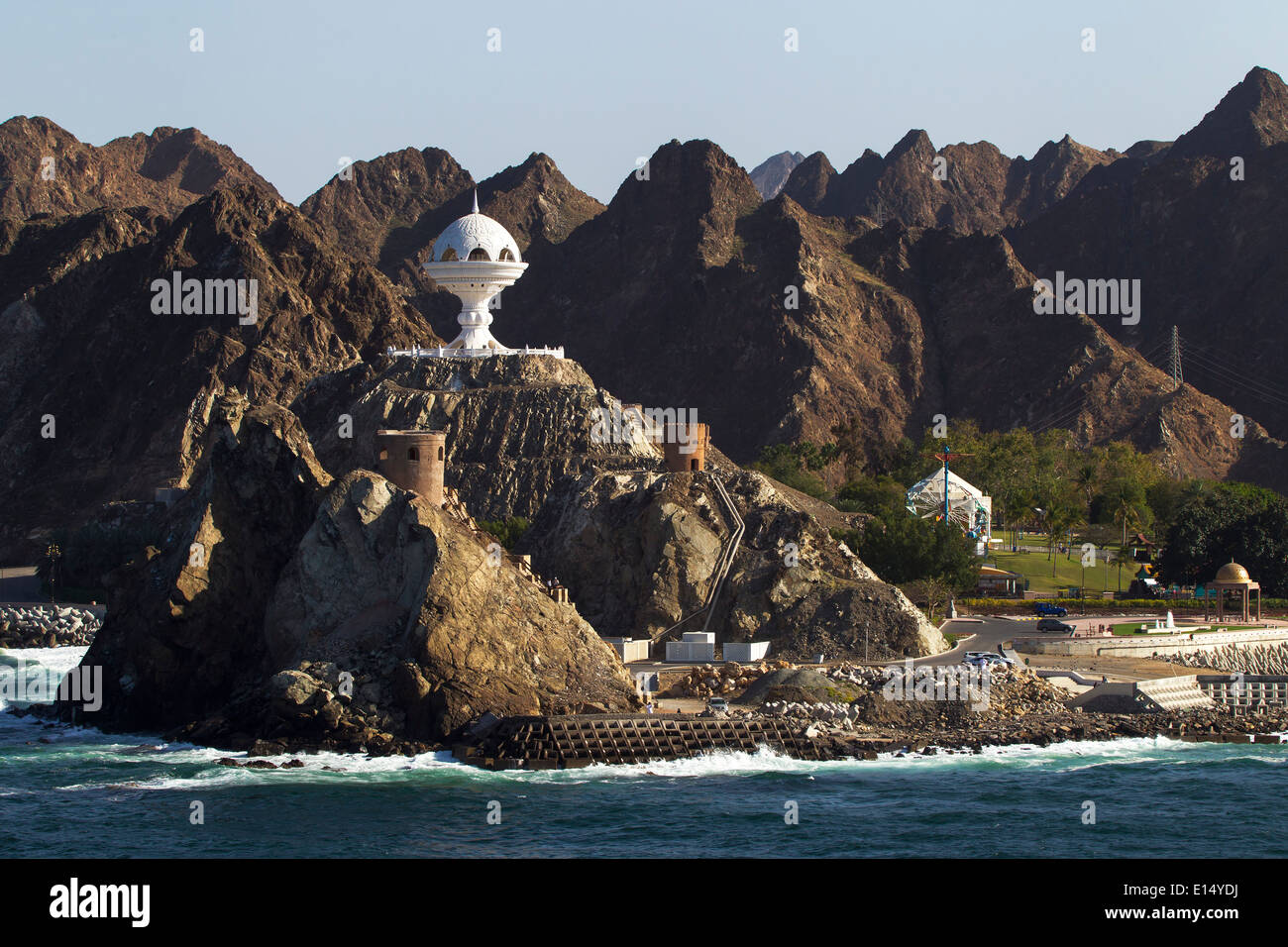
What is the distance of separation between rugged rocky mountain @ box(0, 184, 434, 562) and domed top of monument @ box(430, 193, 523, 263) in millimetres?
41145

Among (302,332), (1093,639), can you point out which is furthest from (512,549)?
(302,332)

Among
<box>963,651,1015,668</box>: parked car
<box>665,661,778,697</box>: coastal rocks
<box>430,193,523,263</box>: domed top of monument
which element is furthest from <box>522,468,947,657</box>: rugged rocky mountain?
<box>430,193,523,263</box>: domed top of monument

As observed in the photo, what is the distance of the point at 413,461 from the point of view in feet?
271

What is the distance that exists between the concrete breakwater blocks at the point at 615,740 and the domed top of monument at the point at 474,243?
211ft

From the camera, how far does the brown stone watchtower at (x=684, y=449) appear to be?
353ft

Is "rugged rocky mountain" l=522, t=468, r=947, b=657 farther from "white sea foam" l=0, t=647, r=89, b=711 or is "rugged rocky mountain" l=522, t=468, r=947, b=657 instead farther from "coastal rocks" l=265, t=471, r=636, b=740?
"white sea foam" l=0, t=647, r=89, b=711

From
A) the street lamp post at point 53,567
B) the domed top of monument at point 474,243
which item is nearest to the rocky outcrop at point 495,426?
the domed top of monument at point 474,243

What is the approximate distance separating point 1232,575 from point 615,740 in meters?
45.5

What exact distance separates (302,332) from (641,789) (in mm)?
121334

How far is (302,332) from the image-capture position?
583ft

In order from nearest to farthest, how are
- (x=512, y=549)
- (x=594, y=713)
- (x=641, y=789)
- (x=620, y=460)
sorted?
(x=641, y=789), (x=594, y=713), (x=512, y=549), (x=620, y=460)

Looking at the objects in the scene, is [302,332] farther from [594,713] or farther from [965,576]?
[594,713]

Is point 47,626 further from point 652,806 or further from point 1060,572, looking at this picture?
point 1060,572

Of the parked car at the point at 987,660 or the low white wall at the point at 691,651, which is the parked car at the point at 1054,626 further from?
the low white wall at the point at 691,651
